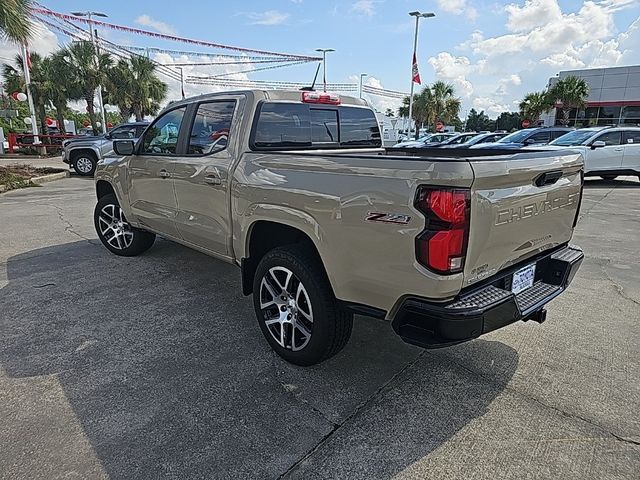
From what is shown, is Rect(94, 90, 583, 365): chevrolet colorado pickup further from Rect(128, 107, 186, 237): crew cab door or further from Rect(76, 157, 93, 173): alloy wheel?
Rect(76, 157, 93, 173): alloy wheel

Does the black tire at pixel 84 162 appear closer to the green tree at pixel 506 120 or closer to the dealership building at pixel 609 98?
the dealership building at pixel 609 98

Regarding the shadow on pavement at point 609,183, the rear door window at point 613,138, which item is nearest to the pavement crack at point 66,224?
the shadow on pavement at point 609,183

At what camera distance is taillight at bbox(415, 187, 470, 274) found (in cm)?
210

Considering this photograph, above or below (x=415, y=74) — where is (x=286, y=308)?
below

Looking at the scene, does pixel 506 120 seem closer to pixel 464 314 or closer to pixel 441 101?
pixel 441 101

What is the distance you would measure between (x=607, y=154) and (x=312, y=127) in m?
12.4

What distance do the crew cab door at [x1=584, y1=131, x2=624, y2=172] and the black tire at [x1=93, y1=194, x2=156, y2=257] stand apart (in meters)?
12.5

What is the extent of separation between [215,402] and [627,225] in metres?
7.96

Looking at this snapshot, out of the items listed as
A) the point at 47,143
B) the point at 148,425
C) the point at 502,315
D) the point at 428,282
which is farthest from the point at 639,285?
the point at 47,143

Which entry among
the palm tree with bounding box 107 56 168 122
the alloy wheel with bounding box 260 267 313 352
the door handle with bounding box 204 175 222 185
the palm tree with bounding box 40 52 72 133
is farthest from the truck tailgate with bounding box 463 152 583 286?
the palm tree with bounding box 107 56 168 122

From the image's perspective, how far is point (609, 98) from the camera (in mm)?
35281

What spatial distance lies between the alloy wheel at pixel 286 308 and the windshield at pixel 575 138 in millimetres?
12563

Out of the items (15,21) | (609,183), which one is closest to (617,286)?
(609,183)

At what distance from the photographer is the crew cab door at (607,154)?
1277 cm
